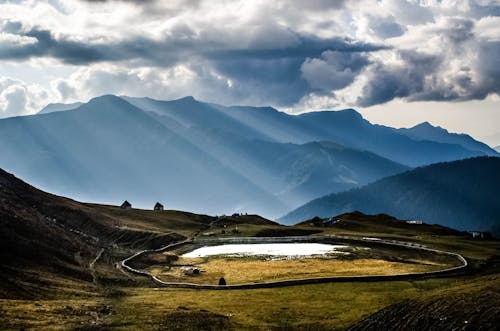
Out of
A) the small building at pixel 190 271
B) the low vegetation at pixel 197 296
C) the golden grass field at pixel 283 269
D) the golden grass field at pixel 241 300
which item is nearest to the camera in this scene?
the low vegetation at pixel 197 296

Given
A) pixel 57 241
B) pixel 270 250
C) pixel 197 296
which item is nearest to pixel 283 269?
pixel 197 296

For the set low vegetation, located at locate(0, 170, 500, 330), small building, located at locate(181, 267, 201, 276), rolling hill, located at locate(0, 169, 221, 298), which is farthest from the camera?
small building, located at locate(181, 267, 201, 276)

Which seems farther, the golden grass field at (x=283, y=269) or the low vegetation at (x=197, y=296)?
the golden grass field at (x=283, y=269)

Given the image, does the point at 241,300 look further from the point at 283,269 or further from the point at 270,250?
the point at 270,250

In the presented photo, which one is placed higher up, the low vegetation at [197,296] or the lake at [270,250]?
the lake at [270,250]

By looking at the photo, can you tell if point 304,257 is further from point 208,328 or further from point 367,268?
point 208,328

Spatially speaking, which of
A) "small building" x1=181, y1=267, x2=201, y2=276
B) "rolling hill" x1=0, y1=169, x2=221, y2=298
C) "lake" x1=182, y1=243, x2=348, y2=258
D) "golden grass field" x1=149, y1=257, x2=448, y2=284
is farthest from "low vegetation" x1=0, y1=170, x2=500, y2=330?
"lake" x1=182, y1=243, x2=348, y2=258

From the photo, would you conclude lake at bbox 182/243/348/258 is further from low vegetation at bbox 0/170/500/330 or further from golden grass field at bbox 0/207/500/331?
golden grass field at bbox 0/207/500/331

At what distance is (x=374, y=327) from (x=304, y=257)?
7611 cm

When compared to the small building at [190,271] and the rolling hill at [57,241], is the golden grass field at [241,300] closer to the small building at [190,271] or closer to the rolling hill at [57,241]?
the rolling hill at [57,241]

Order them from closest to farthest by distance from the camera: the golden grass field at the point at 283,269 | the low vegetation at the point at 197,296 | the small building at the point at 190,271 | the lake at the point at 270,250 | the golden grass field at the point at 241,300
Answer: the low vegetation at the point at 197,296 < the golden grass field at the point at 241,300 < the golden grass field at the point at 283,269 < the small building at the point at 190,271 < the lake at the point at 270,250

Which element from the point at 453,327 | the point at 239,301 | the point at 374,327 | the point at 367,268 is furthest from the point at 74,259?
the point at 453,327

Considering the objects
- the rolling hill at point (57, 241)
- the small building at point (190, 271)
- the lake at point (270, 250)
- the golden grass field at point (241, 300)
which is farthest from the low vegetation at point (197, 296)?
the lake at point (270, 250)

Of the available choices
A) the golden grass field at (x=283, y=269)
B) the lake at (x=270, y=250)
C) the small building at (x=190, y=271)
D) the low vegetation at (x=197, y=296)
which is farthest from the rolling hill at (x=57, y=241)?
the lake at (x=270, y=250)
